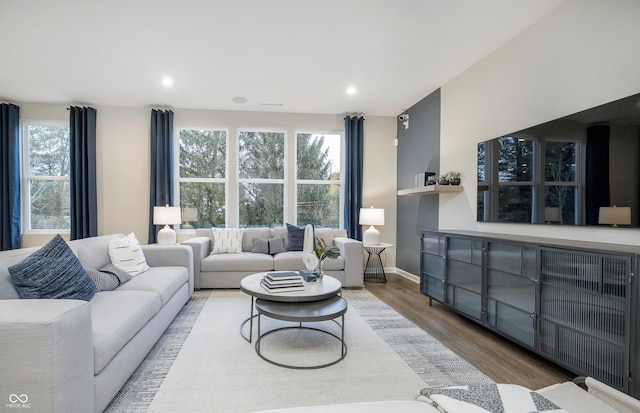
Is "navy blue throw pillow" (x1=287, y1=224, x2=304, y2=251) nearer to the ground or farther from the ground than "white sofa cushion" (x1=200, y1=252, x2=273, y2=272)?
farther from the ground

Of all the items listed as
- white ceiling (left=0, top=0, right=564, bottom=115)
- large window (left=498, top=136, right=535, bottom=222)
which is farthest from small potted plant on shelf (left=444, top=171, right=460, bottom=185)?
white ceiling (left=0, top=0, right=564, bottom=115)

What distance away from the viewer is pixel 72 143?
4.54m

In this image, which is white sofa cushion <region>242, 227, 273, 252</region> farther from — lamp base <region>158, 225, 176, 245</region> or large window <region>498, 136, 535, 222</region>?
large window <region>498, 136, 535, 222</region>

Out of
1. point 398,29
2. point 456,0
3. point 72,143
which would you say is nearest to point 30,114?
point 72,143

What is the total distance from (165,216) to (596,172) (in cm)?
467

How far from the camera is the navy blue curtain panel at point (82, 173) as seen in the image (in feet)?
14.9

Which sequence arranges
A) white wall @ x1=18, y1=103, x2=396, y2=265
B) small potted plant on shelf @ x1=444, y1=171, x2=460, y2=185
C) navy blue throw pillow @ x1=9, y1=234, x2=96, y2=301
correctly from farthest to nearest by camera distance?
white wall @ x1=18, y1=103, x2=396, y2=265 → small potted plant on shelf @ x1=444, y1=171, x2=460, y2=185 → navy blue throw pillow @ x1=9, y1=234, x2=96, y2=301

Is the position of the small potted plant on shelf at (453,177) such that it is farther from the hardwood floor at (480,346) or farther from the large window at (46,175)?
the large window at (46,175)

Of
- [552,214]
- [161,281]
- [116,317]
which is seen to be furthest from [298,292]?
[552,214]

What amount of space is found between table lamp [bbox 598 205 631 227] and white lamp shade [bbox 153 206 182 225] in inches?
181

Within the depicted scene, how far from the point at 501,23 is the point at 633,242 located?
199cm

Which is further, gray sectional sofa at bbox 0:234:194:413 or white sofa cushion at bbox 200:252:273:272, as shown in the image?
white sofa cushion at bbox 200:252:273:272

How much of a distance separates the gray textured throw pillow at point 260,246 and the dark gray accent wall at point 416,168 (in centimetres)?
227

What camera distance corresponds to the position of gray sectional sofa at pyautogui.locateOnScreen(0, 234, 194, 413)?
1.16 metres
